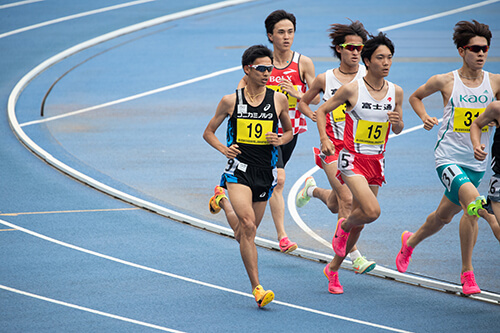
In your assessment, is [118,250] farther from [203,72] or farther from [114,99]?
[203,72]

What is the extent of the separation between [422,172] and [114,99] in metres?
7.32

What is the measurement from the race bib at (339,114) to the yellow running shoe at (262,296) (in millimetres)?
2293

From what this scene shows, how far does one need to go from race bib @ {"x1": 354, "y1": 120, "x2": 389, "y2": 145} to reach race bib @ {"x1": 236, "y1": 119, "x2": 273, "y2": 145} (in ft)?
3.04

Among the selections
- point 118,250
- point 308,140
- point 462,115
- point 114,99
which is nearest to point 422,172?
point 308,140

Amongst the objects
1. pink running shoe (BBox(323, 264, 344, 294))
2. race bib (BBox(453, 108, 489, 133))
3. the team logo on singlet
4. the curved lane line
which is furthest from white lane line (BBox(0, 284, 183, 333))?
race bib (BBox(453, 108, 489, 133))

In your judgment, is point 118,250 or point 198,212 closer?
point 118,250

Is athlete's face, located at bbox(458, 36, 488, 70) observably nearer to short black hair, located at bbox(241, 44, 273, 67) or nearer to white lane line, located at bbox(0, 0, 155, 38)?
short black hair, located at bbox(241, 44, 273, 67)

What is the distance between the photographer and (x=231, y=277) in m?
8.09

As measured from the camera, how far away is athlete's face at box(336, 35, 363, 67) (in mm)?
8125

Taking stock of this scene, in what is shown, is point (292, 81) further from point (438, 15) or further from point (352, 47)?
point (438, 15)

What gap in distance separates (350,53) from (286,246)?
7.55 ft

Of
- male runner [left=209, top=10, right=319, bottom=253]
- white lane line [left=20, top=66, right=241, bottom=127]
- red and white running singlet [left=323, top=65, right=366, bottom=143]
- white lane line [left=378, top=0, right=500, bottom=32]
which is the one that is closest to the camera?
red and white running singlet [left=323, top=65, right=366, bottom=143]

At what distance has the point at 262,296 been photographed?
7.04 metres

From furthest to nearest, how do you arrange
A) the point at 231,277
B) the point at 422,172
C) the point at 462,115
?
1. the point at 422,172
2. the point at 231,277
3. the point at 462,115
